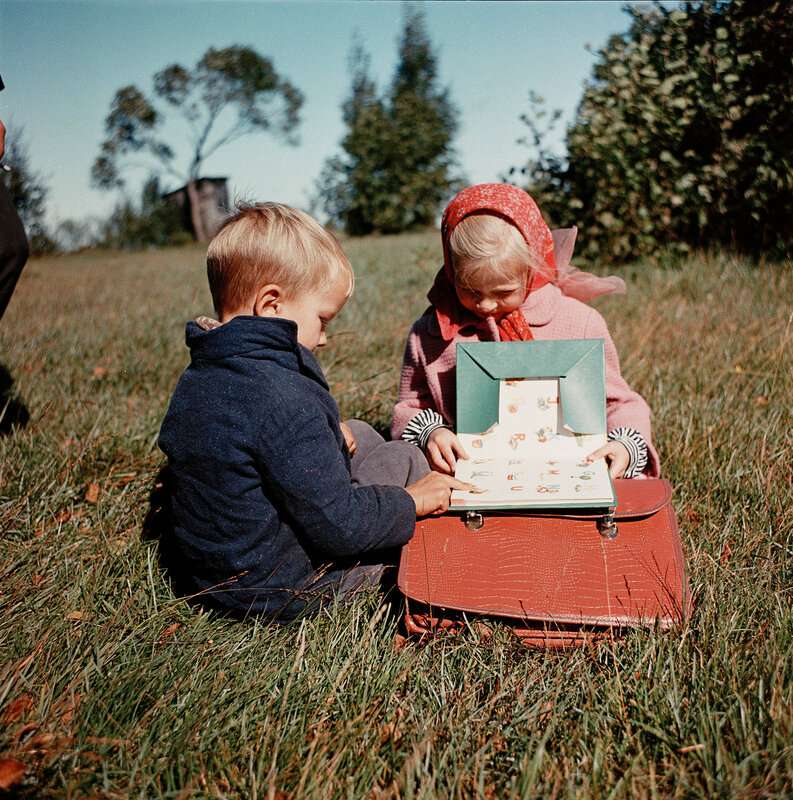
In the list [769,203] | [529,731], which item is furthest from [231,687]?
[769,203]

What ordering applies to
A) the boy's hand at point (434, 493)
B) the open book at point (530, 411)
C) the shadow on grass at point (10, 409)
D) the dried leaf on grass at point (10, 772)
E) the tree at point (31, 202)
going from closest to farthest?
the dried leaf on grass at point (10, 772) → the boy's hand at point (434, 493) → the open book at point (530, 411) → the shadow on grass at point (10, 409) → the tree at point (31, 202)

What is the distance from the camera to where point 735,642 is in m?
1.63

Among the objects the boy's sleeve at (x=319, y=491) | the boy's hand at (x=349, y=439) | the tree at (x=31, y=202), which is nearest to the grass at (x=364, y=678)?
the boy's sleeve at (x=319, y=491)

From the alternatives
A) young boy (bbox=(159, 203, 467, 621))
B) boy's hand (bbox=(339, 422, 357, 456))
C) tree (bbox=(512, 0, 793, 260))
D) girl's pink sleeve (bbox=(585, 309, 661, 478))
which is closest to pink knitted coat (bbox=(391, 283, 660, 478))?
girl's pink sleeve (bbox=(585, 309, 661, 478))

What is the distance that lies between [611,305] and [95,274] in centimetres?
970

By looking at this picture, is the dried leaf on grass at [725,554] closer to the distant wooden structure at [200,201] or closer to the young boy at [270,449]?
the young boy at [270,449]

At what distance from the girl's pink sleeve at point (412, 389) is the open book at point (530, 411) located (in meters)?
0.42

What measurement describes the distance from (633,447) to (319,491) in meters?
1.17

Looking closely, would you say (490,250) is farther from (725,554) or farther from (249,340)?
(725,554)

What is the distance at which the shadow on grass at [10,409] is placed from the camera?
9.89 ft

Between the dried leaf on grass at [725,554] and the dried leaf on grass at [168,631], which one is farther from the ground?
the dried leaf on grass at [168,631]

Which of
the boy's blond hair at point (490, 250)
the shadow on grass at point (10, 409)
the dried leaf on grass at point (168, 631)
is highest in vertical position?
the boy's blond hair at point (490, 250)

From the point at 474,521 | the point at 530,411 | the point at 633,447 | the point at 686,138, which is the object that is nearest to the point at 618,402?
the point at 633,447

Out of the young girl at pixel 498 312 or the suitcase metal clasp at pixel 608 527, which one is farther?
the young girl at pixel 498 312
